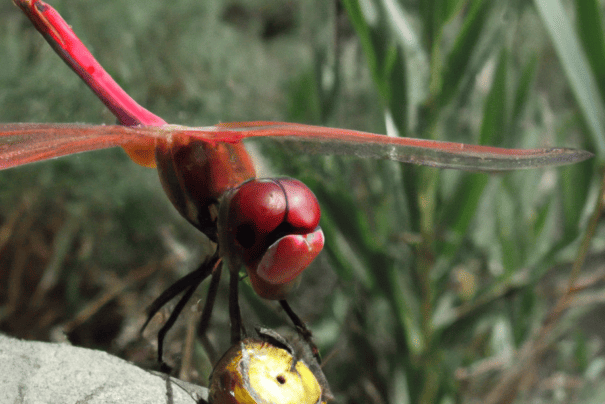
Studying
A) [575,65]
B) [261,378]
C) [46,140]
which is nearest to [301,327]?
[261,378]

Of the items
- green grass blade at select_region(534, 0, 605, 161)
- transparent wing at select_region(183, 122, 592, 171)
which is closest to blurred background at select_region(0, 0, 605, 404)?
green grass blade at select_region(534, 0, 605, 161)

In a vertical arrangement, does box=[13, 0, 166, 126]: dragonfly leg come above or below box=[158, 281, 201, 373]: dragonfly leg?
above

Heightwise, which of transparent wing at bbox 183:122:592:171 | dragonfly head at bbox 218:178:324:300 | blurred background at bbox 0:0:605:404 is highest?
transparent wing at bbox 183:122:592:171

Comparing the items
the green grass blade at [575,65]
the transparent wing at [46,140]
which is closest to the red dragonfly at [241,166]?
the transparent wing at [46,140]

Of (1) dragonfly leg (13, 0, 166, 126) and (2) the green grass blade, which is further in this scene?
(2) the green grass blade

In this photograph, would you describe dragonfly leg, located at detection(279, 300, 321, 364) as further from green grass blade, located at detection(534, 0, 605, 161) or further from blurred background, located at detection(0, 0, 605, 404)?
green grass blade, located at detection(534, 0, 605, 161)

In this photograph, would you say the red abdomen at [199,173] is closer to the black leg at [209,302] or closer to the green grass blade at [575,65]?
the black leg at [209,302]
